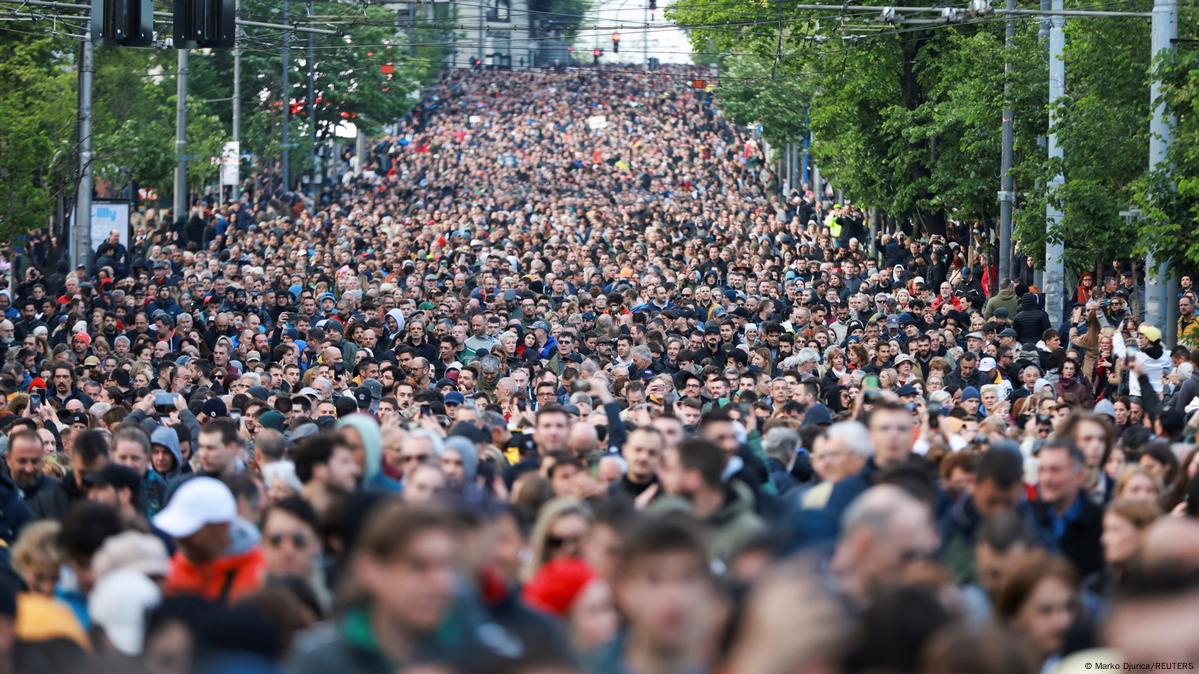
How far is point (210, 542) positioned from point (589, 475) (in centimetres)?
265

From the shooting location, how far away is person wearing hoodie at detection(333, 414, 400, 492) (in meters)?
10.5

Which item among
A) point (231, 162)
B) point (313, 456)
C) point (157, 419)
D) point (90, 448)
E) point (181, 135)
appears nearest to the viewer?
point (313, 456)

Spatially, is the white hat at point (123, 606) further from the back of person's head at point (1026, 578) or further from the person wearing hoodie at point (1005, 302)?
the person wearing hoodie at point (1005, 302)

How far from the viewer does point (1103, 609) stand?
24.3 feet

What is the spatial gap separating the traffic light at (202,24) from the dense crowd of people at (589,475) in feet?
9.52

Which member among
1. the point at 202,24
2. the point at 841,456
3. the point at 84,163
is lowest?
the point at 841,456

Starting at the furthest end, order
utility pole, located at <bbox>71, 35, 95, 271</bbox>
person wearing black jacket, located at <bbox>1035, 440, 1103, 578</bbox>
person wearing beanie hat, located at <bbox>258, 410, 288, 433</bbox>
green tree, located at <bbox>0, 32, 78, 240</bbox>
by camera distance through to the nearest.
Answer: utility pole, located at <bbox>71, 35, 95, 271</bbox>
green tree, located at <bbox>0, 32, 78, 240</bbox>
person wearing beanie hat, located at <bbox>258, 410, 288, 433</bbox>
person wearing black jacket, located at <bbox>1035, 440, 1103, 578</bbox>

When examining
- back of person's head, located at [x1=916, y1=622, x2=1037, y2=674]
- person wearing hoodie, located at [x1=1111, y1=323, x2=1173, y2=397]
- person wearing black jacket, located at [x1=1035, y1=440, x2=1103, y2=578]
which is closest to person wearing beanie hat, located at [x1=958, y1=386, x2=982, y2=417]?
person wearing hoodie, located at [x1=1111, y1=323, x2=1173, y2=397]

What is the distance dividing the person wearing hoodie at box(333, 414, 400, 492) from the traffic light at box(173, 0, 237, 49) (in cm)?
815

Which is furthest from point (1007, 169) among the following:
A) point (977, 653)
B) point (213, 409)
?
point (977, 653)

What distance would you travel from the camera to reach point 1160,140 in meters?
25.7

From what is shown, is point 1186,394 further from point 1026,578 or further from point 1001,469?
point 1026,578

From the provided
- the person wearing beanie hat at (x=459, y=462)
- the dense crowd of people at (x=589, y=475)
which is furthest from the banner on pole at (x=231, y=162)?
the person wearing beanie hat at (x=459, y=462)

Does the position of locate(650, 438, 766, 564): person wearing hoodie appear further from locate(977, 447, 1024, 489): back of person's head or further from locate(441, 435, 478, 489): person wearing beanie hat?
locate(441, 435, 478, 489): person wearing beanie hat
